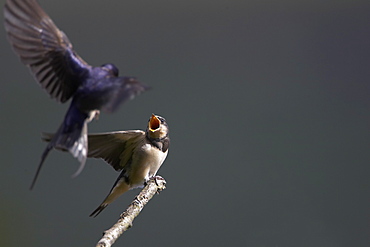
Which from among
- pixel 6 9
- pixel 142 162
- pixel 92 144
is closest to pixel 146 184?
pixel 142 162

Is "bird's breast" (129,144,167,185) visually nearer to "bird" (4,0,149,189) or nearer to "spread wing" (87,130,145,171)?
"spread wing" (87,130,145,171)

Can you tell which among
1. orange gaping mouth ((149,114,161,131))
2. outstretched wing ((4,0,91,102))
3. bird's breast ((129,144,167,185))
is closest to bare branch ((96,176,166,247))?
bird's breast ((129,144,167,185))

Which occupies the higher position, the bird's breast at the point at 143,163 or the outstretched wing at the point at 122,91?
the outstretched wing at the point at 122,91

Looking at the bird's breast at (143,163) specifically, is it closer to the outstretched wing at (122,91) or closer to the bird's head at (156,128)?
the bird's head at (156,128)

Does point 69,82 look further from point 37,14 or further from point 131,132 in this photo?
point 131,132

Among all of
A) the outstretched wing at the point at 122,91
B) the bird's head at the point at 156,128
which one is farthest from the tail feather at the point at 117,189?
the outstretched wing at the point at 122,91

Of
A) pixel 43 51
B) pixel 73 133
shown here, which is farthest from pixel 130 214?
pixel 43 51

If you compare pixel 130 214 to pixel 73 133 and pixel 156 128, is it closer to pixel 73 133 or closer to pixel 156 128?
pixel 73 133
